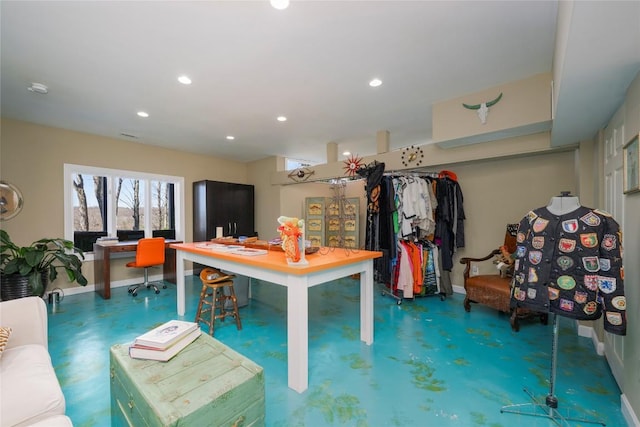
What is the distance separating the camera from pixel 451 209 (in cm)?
388

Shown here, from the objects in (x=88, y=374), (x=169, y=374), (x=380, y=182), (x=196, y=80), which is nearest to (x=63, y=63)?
(x=196, y=80)

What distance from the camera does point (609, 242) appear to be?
149cm

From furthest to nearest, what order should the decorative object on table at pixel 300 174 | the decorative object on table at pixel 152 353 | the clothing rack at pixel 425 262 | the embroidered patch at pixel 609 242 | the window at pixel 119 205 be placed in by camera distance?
1. the decorative object on table at pixel 300 174
2. the window at pixel 119 205
3. the clothing rack at pixel 425 262
4. the embroidered patch at pixel 609 242
5. the decorative object on table at pixel 152 353

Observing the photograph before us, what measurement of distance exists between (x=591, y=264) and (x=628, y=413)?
961 millimetres

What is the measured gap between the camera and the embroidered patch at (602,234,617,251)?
4.87 ft

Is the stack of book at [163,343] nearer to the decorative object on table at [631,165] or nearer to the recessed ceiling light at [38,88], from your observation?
the decorative object on table at [631,165]

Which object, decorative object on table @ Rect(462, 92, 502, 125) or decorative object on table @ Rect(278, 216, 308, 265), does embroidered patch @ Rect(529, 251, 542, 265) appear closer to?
decorative object on table @ Rect(278, 216, 308, 265)

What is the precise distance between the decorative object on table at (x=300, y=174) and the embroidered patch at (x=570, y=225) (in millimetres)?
3818

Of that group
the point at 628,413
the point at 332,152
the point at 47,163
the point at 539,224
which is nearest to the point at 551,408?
the point at 628,413

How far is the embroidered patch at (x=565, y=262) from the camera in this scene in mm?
1575

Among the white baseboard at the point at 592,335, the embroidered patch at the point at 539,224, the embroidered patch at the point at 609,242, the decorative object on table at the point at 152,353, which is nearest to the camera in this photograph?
the decorative object on table at the point at 152,353

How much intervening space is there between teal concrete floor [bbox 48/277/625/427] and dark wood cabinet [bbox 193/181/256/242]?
2048 mm

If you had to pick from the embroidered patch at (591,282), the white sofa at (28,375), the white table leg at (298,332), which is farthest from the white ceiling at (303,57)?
the white sofa at (28,375)

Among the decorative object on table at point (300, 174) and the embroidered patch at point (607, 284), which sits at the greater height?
the decorative object on table at point (300, 174)
